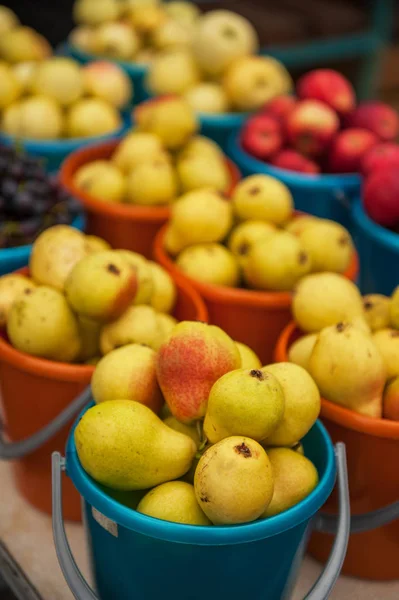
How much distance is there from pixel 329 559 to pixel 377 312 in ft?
1.25

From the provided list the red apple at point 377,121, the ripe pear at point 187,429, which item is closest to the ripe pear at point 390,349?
the ripe pear at point 187,429

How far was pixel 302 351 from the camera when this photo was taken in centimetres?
86

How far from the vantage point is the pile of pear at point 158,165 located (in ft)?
4.16

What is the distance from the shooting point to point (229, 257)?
1104 mm

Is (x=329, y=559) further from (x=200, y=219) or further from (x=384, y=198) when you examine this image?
(x=384, y=198)

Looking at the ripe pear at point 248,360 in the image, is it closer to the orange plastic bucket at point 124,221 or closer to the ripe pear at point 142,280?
the ripe pear at point 142,280

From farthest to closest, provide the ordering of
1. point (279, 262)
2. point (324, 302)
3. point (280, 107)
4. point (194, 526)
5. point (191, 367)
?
point (280, 107) < point (279, 262) < point (324, 302) < point (191, 367) < point (194, 526)

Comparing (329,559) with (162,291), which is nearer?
(329,559)

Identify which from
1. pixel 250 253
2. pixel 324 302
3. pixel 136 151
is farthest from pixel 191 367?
pixel 136 151

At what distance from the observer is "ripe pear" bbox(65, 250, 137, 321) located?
0.85 m

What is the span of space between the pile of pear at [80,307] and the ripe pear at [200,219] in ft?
0.61

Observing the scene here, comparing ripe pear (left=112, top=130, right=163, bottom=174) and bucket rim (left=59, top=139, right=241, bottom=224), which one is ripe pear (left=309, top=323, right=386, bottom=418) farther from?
ripe pear (left=112, top=130, right=163, bottom=174)

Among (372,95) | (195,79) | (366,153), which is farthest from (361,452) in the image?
(372,95)

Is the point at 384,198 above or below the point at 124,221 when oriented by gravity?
above
